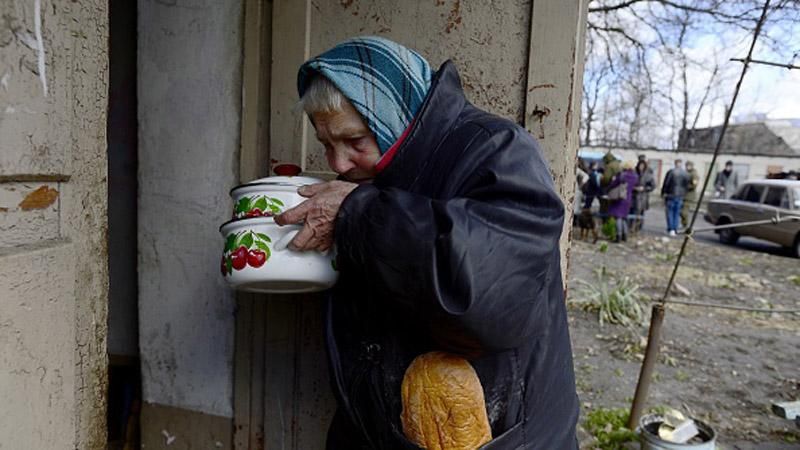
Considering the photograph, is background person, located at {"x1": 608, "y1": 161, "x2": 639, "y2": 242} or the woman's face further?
background person, located at {"x1": 608, "y1": 161, "x2": 639, "y2": 242}

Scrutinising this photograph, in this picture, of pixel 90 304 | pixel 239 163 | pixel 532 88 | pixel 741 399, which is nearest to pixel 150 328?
pixel 239 163

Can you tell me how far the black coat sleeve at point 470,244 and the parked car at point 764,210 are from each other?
446 inches

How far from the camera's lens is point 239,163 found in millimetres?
2168

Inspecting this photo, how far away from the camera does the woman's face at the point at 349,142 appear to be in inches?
50.8

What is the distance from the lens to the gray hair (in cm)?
127

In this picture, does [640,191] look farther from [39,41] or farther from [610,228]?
[39,41]

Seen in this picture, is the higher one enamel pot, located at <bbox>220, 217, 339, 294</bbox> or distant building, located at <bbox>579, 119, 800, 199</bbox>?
distant building, located at <bbox>579, 119, 800, 199</bbox>

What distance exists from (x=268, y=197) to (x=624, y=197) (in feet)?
37.8

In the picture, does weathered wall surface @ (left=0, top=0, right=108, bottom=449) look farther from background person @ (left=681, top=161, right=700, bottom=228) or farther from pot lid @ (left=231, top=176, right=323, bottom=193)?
background person @ (left=681, top=161, right=700, bottom=228)

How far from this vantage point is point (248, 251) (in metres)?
1.29

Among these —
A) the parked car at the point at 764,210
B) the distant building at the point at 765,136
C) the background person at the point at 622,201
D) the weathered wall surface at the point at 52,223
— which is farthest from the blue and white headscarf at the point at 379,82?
the distant building at the point at 765,136

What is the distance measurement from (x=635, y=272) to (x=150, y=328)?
8524 mm

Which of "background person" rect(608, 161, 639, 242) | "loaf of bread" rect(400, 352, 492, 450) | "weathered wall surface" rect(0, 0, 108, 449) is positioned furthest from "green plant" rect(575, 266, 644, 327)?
"weathered wall surface" rect(0, 0, 108, 449)

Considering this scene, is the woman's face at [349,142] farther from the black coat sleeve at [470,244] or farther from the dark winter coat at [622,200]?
the dark winter coat at [622,200]
